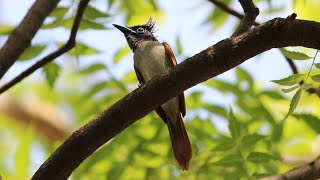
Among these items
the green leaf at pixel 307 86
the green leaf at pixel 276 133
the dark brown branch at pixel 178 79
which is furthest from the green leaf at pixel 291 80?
the green leaf at pixel 276 133

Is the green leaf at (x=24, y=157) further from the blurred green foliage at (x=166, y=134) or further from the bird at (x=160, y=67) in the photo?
the bird at (x=160, y=67)

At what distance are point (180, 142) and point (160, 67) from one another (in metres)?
0.92

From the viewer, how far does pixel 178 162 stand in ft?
11.6

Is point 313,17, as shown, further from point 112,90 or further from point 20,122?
point 20,122

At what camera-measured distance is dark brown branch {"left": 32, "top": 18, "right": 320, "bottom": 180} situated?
88.4 inches

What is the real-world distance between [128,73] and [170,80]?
2285mm

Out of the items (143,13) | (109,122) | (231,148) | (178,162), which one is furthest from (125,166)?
(143,13)

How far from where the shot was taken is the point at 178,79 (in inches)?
93.4

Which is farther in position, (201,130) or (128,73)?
(128,73)

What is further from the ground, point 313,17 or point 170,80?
point 313,17

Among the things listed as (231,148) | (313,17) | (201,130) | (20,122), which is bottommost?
(231,148)

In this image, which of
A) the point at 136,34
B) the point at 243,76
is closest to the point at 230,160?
the point at 243,76

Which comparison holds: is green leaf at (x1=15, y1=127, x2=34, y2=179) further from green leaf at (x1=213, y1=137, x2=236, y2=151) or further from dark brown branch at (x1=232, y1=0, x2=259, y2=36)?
dark brown branch at (x1=232, y1=0, x2=259, y2=36)

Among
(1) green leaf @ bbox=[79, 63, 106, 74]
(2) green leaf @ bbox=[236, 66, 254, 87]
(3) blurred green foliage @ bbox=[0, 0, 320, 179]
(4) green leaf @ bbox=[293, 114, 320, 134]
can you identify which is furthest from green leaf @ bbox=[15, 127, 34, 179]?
(4) green leaf @ bbox=[293, 114, 320, 134]
